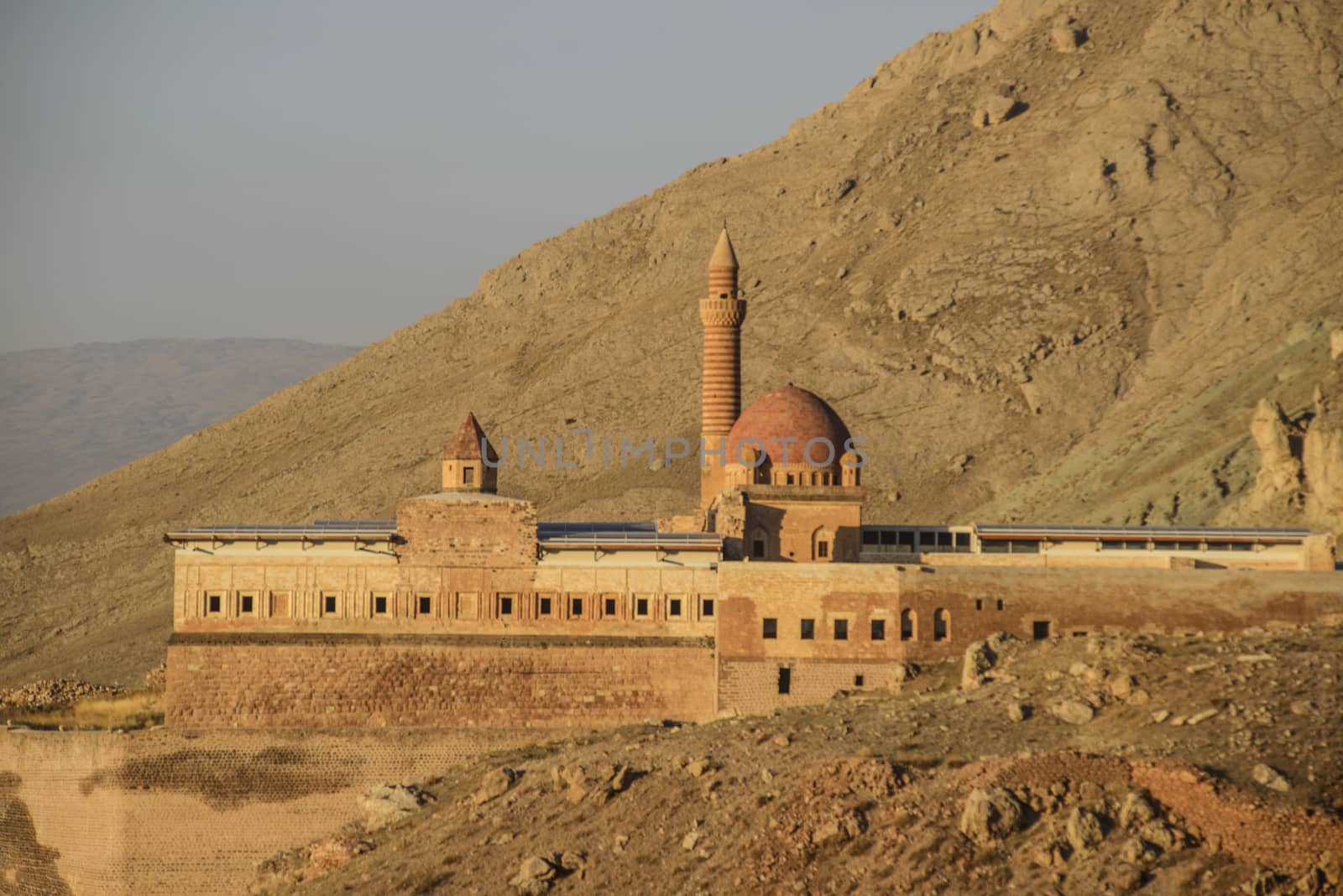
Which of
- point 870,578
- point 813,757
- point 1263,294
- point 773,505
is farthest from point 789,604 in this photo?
point 1263,294

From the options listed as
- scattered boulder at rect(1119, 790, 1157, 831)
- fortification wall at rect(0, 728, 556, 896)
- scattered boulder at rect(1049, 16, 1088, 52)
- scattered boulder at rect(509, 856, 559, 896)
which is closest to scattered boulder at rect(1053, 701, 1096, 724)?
scattered boulder at rect(1119, 790, 1157, 831)

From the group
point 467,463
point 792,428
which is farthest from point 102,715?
point 792,428

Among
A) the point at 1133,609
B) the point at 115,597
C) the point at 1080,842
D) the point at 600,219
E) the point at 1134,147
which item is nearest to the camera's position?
the point at 1080,842

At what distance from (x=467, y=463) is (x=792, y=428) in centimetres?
894

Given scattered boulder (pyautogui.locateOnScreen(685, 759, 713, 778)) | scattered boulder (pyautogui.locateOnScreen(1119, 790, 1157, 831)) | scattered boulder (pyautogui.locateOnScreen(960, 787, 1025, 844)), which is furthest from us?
scattered boulder (pyautogui.locateOnScreen(685, 759, 713, 778))

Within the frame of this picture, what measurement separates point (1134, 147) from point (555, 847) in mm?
81979

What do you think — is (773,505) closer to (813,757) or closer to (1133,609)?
(1133,609)

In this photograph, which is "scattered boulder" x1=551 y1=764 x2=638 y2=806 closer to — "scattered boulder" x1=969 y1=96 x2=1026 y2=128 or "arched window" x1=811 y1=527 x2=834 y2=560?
"arched window" x1=811 y1=527 x2=834 y2=560

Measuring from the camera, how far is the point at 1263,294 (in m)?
99.1

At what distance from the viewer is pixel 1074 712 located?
39.2 m

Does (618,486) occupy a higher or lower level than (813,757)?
higher

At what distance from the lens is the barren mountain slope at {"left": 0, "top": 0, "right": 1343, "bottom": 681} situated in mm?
95562

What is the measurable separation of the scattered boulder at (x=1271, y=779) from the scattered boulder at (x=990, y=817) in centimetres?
390

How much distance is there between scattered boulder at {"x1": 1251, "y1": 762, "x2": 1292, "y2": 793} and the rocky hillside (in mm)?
39
